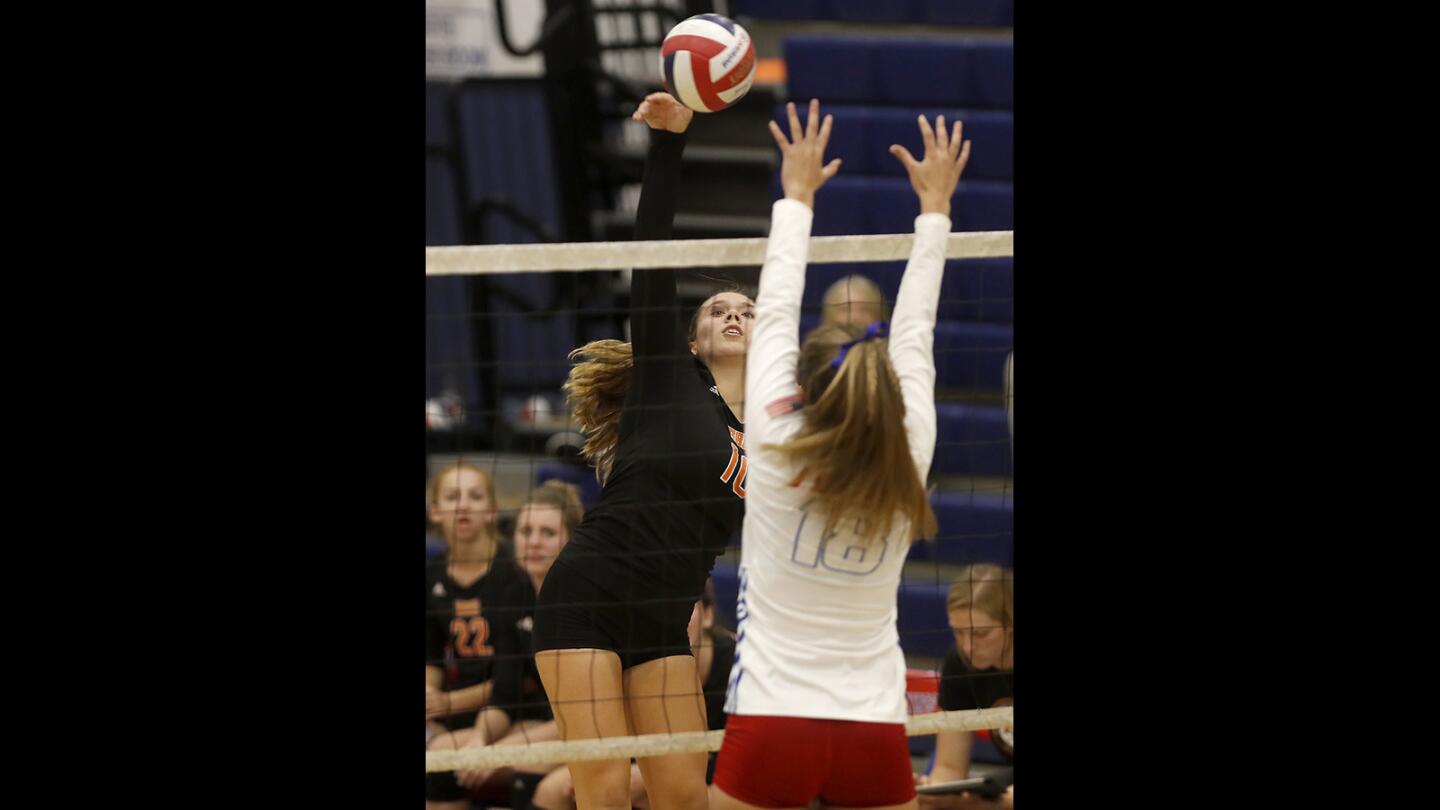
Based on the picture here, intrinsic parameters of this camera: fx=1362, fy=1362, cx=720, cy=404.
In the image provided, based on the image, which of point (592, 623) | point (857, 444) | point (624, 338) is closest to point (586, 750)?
point (592, 623)

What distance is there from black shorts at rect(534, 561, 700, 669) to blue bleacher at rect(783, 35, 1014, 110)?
12.6 feet

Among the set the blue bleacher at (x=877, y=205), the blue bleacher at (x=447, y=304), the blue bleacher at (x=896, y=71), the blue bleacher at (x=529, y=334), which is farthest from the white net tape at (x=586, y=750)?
the blue bleacher at (x=447, y=304)

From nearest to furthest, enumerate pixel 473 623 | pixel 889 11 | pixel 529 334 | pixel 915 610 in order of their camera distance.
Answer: pixel 473 623 < pixel 915 610 < pixel 889 11 < pixel 529 334

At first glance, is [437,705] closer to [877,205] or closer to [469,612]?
[469,612]

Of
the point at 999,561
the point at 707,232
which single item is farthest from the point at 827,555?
the point at 707,232

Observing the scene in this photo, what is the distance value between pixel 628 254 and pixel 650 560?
83 centimetres

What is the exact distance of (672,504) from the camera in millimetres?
3625

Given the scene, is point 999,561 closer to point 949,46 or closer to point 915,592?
point 915,592

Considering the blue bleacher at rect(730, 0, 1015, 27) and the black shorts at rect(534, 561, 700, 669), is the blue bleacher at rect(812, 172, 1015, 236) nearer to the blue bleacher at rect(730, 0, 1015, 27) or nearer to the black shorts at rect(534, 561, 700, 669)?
the blue bleacher at rect(730, 0, 1015, 27)

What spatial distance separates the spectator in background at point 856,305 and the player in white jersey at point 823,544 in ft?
3.13

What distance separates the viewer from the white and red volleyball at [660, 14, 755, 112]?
138 inches

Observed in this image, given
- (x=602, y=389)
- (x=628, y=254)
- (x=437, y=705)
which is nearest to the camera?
(x=628, y=254)

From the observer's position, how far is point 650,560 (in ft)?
11.9

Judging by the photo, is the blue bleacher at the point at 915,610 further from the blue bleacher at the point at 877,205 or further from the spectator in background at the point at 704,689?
the blue bleacher at the point at 877,205
